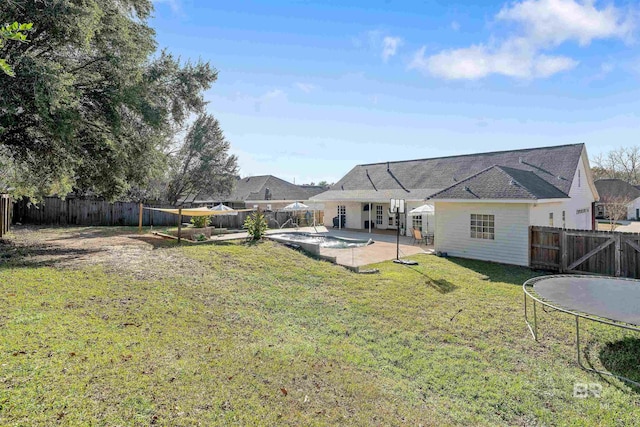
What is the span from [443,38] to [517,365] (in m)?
11.6

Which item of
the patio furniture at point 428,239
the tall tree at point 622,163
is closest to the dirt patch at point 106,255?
the patio furniture at point 428,239

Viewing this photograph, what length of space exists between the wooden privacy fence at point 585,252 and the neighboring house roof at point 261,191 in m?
24.1

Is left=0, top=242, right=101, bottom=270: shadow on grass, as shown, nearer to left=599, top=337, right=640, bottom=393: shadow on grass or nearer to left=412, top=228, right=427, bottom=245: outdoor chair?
left=599, top=337, right=640, bottom=393: shadow on grass

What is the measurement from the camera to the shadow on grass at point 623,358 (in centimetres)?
553

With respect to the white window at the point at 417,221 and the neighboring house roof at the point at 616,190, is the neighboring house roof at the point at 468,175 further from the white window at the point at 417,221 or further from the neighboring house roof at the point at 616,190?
the neighboring house roof at the point at 616,190

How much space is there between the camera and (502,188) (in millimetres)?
13969

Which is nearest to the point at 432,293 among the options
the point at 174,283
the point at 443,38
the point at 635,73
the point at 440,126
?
A: the point at 174,283

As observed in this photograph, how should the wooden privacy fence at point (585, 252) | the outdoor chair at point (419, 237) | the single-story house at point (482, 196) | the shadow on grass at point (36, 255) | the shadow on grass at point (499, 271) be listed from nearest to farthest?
the shadow on grass at point (36, 255) < the wooden privacy fence at point (585, 252) < the shadow on grass at point (499, 271) < the single-story house at point (482, 196) < the outdoor chair at point (419, 237)

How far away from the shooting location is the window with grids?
14.1 metres

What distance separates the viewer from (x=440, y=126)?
2195cm

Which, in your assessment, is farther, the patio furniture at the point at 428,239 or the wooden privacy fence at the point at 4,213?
the patio furniture at the point at 428,239

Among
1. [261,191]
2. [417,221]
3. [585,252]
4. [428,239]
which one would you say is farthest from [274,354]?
[261,191]

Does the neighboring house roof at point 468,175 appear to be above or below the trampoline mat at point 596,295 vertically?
above

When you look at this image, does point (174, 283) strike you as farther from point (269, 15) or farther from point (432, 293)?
point (269, 15)
